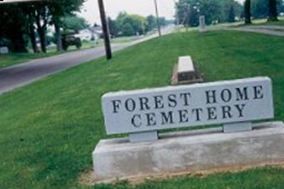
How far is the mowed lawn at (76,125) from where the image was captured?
663 centimetres

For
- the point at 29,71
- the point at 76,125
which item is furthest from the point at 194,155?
the point at 29,71

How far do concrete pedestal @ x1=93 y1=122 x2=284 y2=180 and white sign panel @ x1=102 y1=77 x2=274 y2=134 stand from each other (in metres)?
0.23

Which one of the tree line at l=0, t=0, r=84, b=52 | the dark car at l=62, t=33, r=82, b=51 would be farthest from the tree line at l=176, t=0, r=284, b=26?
the tree line at l=0, t=0, r=84, b=52

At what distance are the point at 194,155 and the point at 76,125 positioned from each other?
3.82 metres

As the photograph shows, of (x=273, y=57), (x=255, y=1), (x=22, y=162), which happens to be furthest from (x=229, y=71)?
(x=255, y=1)

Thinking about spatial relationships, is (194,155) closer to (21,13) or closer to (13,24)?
(21,13)

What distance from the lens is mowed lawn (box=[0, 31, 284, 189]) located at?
6629 millimetres

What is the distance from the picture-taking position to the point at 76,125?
34.5 feet

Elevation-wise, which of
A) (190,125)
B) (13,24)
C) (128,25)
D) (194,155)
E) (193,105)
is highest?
(193,105)

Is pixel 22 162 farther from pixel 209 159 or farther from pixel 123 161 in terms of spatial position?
pixel 209 159

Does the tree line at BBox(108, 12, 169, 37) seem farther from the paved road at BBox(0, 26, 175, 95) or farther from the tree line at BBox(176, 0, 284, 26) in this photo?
the paved road at BBox(0, 26, 175, 95)

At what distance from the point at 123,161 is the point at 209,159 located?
885 mm

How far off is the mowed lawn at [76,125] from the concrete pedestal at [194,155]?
1.06 ft

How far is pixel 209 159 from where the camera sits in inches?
276
